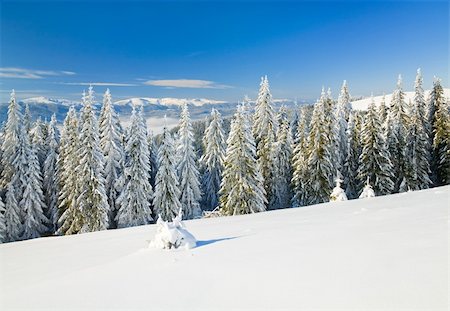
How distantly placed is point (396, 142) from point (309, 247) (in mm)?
36642

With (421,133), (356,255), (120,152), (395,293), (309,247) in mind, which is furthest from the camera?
(421,133)

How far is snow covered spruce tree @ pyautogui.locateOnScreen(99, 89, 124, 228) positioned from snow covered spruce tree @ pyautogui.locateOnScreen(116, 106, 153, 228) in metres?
1.20

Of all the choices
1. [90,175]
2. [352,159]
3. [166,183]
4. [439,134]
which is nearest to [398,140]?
[439,134]

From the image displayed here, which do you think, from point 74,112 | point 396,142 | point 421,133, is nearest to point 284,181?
point 396,142

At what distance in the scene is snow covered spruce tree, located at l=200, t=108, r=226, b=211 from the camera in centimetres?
4012

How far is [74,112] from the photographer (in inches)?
1416

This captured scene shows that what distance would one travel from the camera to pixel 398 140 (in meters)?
39.0

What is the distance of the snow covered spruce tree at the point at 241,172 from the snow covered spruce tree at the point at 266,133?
5192 millimetres

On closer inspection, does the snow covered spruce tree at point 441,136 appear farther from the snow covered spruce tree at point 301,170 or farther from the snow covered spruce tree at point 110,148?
the snow covered spruce tree at point 110,148

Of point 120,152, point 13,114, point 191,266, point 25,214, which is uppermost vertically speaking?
point 13,114

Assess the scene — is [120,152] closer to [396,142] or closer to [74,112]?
[74,112]

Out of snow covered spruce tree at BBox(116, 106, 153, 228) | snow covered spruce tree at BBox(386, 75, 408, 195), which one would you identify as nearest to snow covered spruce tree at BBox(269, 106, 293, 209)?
snow covered spruce tree at BBox(386, 75, 408, 195)

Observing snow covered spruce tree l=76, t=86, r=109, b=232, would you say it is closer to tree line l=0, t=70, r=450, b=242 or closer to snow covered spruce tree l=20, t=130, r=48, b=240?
tree line l=0, t=70, r=450, b=242

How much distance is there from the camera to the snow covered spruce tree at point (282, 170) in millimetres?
38062
